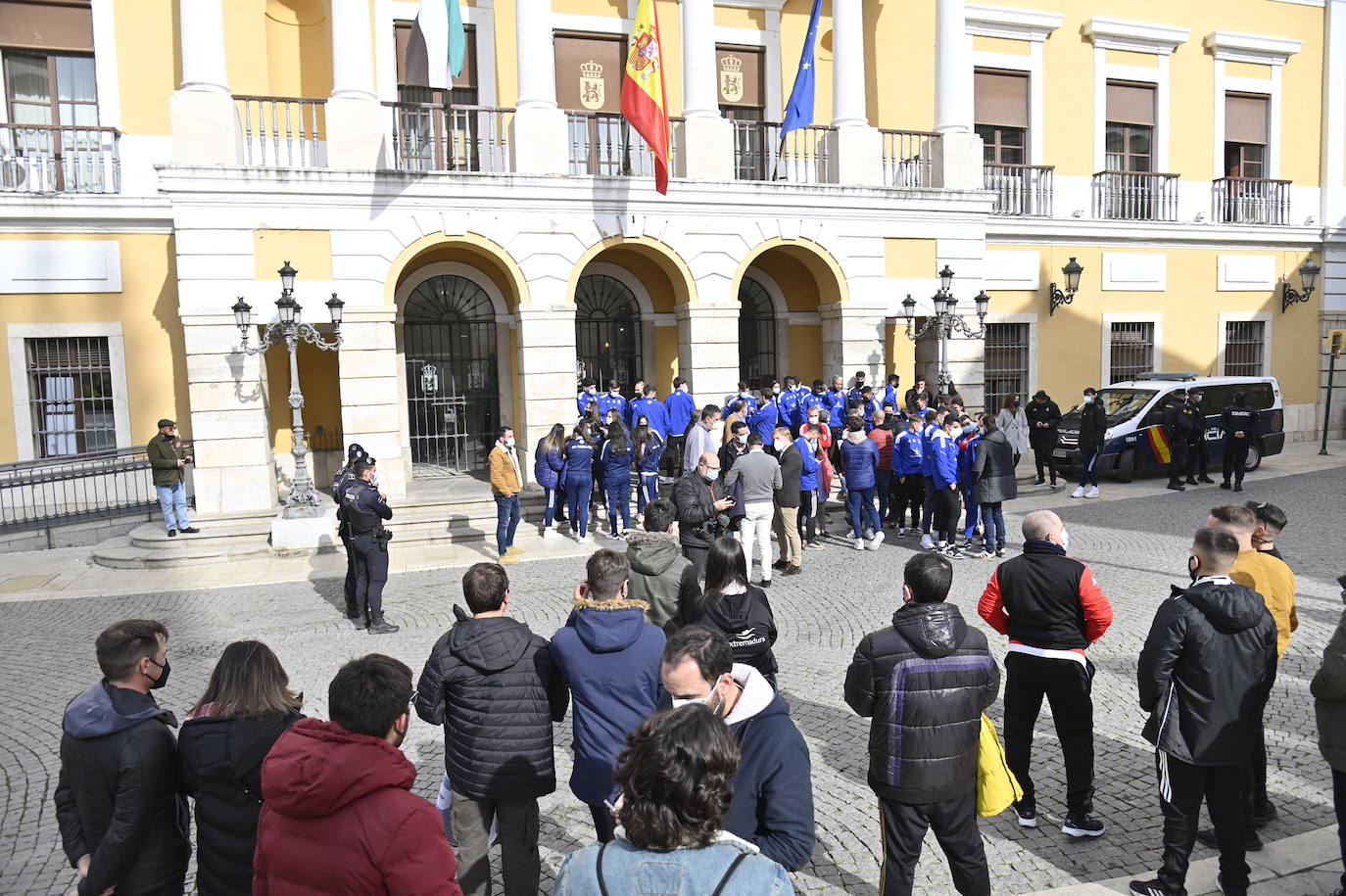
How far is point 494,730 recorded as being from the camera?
153 inches

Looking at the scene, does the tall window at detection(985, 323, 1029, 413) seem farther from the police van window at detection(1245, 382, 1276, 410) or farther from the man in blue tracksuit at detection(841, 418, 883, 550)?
the man in blue tracksuit at detection(841, 418, 883, 550)

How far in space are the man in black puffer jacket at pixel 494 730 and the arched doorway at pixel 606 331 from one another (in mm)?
15070

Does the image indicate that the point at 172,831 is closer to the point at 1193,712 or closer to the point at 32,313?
the point at 1193,712

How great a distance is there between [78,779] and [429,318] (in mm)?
15232

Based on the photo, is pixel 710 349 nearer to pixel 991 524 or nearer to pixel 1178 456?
pixel 991 524

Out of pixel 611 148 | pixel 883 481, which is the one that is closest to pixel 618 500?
pixel 883 481

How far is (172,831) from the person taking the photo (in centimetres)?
338

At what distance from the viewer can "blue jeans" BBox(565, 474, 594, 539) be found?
13328 millimetres

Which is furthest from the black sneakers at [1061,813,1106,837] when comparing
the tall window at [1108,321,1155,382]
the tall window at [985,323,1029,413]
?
the tall window at [1108,321,1155,382]

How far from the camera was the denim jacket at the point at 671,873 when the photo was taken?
205 centimetres

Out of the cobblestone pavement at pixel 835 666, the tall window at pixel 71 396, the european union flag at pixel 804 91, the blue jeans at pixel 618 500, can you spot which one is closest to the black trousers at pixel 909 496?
the cobblestone pavement at pixel 835 666

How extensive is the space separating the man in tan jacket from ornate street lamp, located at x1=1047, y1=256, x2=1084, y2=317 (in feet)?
45.8

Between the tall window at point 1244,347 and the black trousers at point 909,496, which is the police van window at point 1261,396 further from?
the black trousers at point 909,496

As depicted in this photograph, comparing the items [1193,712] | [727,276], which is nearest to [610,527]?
[727,276]
